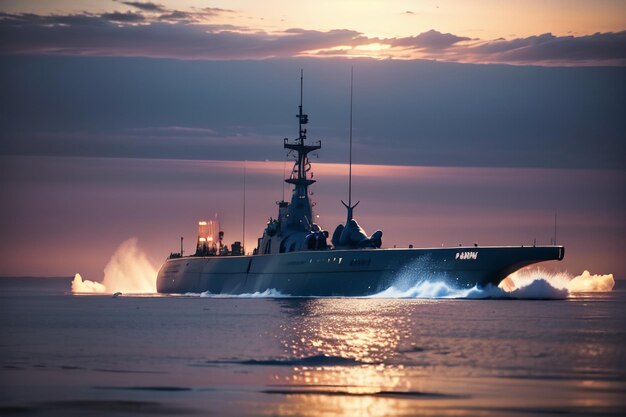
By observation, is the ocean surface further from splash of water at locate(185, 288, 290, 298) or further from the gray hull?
splash of water at locate(185, 288, 290, 298)

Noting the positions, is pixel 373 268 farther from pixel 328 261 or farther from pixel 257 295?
pixel 257 295

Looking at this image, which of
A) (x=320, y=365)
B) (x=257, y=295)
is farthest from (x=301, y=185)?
(x=320, y=365)

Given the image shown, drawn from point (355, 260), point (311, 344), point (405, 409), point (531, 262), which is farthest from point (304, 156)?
point (405, 409)

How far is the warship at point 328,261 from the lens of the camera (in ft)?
330

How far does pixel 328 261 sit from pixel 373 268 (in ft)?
17.1

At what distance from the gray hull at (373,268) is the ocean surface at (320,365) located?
12732 mm

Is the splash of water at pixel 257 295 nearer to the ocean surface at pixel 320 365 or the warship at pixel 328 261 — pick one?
the warship at pixel 328 261

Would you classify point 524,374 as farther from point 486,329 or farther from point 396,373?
point 486,329

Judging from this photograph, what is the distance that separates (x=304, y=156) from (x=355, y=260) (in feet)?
73.4

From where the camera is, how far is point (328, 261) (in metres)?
110

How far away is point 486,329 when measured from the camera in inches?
2704

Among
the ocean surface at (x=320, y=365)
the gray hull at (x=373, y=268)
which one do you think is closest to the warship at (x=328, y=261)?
the gray hull at (x=373, y=268)

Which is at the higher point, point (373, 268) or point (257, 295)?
point (373, 268)

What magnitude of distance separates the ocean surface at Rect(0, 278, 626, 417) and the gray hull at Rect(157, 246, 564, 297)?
41.8 feet
